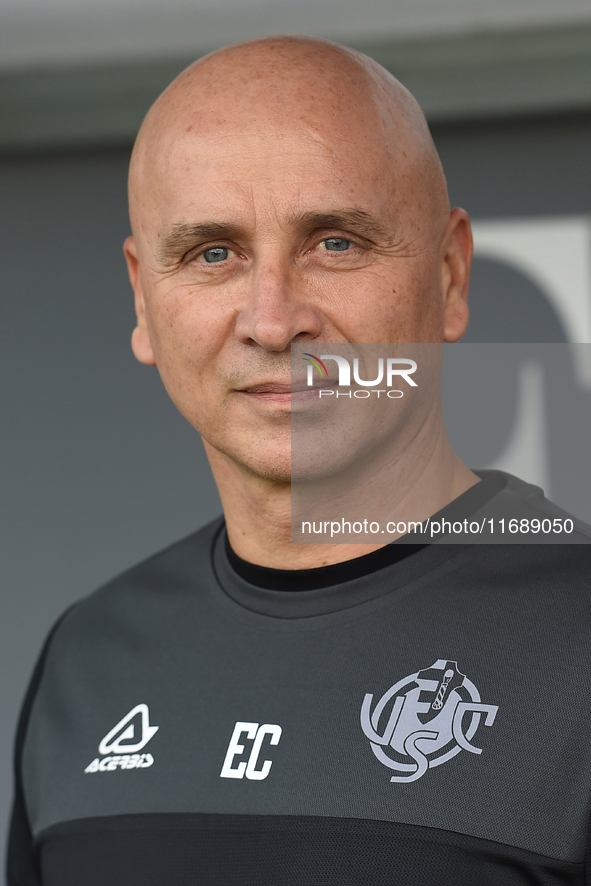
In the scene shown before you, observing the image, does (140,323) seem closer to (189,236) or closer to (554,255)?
(189,236)

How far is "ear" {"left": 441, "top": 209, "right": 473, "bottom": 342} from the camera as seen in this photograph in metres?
1.39

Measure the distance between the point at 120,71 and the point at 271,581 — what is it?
5.39 feet

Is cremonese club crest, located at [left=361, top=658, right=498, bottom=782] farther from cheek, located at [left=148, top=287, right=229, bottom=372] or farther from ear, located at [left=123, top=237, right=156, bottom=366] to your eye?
ear, located at [left=123, top=237, right=156, bottom=366]

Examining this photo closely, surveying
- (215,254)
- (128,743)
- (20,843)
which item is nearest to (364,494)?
(215,254)

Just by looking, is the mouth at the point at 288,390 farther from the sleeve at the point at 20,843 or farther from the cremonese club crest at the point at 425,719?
the sleeve at the point at 20,843

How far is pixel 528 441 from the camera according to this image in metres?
1.42

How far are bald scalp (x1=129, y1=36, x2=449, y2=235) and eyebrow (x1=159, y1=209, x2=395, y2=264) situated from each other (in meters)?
0.08

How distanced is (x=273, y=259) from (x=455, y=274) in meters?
0.33

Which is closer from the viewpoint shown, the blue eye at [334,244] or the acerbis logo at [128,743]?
the blue eye at [334,244]

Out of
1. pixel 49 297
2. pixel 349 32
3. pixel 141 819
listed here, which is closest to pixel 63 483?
pixel 49 297

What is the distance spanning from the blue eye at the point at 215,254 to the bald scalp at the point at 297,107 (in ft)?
0.42

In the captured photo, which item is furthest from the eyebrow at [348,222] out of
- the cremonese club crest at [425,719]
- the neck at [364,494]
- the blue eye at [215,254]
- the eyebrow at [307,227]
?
the cremonese club crest at [425,719]

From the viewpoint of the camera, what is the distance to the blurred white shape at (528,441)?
141cm

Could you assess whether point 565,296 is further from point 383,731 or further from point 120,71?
point 383,731
